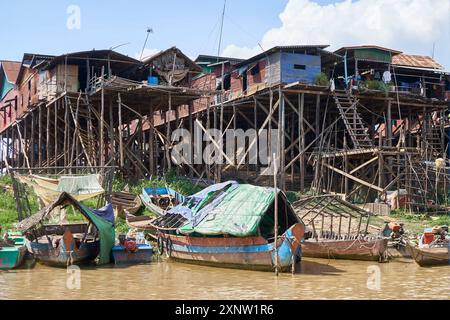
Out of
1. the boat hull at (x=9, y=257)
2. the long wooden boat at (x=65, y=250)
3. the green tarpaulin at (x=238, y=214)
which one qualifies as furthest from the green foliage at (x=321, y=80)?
the boat hull at (x=9, y=257)

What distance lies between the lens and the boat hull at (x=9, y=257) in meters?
14.8

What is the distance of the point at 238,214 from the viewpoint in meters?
15.2

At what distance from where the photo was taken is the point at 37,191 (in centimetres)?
1831

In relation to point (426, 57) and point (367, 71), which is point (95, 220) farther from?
point (426, 57)

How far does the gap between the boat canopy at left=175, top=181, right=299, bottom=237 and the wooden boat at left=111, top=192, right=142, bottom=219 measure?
5.53 m

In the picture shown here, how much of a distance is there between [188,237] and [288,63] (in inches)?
539

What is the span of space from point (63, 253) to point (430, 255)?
9.38 meters

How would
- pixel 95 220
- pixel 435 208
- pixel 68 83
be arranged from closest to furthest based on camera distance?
pixel 95 220, pixel 435 208, pixel 68 83

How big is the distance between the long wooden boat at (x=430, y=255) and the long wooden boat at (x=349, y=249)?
37.9 inches

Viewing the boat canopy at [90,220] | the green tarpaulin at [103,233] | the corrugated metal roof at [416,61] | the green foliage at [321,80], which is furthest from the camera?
the corrugated metal roof at [416,61]

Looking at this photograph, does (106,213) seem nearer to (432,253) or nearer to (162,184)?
(162,184)

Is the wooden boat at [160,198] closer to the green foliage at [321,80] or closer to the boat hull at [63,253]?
the boat hull at [63,253]

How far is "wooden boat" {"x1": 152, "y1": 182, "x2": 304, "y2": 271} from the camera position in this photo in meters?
14.4
